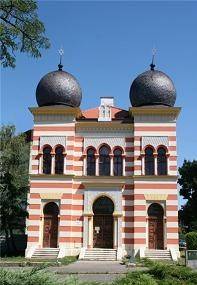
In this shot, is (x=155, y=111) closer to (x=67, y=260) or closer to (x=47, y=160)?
(x=47, y=160)

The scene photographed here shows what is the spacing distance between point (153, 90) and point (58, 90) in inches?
278

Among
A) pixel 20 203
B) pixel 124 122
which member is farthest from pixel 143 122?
pixel 20 203

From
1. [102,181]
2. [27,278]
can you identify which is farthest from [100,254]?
[27,278]

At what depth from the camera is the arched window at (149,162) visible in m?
31.0

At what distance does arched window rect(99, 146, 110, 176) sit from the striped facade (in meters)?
0.38

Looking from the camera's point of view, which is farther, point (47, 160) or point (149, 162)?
point (47, 160)

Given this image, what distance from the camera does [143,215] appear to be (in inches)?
1182

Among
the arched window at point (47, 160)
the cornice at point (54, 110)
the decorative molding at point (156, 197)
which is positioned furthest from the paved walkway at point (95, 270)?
the cornice at point (54, 110)

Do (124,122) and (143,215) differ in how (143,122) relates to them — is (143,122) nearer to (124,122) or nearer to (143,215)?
(124,122)

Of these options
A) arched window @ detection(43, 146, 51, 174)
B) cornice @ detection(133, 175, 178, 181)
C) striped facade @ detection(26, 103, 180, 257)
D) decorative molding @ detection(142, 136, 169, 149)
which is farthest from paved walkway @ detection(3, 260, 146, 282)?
decorative molding @ detection(142, 136, 169, 149)

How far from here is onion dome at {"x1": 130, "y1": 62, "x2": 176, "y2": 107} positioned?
32.2m

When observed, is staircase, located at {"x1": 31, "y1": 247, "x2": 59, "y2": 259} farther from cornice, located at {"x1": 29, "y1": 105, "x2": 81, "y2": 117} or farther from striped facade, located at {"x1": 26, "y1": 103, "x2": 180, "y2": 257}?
cornice, located at {"x1": 29, "y1": 105, "x2": 81, "y2": 117}

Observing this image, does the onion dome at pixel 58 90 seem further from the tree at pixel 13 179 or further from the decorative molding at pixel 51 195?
the decorative molding at pixel 51 195

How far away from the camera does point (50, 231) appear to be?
99.9 feet
